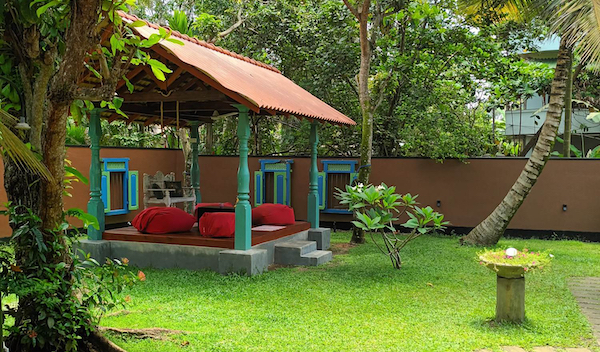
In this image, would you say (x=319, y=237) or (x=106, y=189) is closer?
(x=319, y=237)

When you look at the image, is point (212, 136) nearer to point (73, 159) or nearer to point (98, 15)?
point (73, 159)

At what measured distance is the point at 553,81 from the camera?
893 centimetres

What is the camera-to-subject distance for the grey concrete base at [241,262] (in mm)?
6770

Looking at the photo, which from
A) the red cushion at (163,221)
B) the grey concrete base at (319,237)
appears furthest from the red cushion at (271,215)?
the red cushion at (163,221)

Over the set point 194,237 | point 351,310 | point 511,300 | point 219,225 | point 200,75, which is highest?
point 200,75

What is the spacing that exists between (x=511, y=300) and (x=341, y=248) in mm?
4836

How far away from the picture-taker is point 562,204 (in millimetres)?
10562

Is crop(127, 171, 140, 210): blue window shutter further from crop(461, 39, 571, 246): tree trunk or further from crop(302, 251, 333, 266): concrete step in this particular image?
crop(461, 39, 571, 246): tree trunk

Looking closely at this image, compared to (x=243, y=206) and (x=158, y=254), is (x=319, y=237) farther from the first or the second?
(x=158, y=254)

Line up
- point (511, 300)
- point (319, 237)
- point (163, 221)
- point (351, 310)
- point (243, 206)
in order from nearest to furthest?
point (511, 300), point (351, 310), point (243, 206), point (163, 221), point (319, 237)

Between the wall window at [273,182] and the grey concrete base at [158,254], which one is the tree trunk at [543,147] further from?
the grey concrete base at [158,254]

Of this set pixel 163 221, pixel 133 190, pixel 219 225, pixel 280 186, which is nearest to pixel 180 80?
pixel 163 221

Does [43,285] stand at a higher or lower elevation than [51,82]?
lower

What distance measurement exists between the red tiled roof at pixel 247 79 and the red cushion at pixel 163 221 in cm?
220
